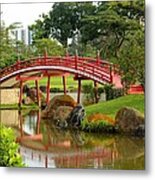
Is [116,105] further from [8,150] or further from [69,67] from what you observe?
[8,150]

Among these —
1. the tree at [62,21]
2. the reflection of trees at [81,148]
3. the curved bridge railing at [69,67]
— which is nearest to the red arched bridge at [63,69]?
the curved bridge railing at [69,67]

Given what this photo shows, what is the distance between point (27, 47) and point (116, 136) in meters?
0.63

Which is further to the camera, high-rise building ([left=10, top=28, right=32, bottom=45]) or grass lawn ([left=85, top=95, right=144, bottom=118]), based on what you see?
high-rise building ([left=10, top=28, right=32, bottom=45])

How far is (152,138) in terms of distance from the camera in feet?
8.48

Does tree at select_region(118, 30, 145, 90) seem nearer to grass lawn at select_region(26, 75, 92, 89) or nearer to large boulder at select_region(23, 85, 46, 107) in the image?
grass lawn at select_region(26, 75, 92, 89)

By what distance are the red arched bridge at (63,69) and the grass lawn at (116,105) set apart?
0.10 m

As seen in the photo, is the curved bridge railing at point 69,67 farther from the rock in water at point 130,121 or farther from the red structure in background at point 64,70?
the rock in water at point 130,121

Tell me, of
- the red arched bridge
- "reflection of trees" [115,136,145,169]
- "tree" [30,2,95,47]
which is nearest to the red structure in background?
the red arched bridge

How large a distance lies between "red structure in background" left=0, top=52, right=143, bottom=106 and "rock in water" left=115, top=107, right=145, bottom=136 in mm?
132

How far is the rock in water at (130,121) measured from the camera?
2.59m

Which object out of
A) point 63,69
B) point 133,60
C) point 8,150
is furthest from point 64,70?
point 8,150

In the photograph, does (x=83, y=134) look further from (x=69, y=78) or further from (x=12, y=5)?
(x=12, y=5)

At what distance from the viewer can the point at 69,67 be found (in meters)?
2.71

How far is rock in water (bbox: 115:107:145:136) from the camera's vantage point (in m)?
2.59
